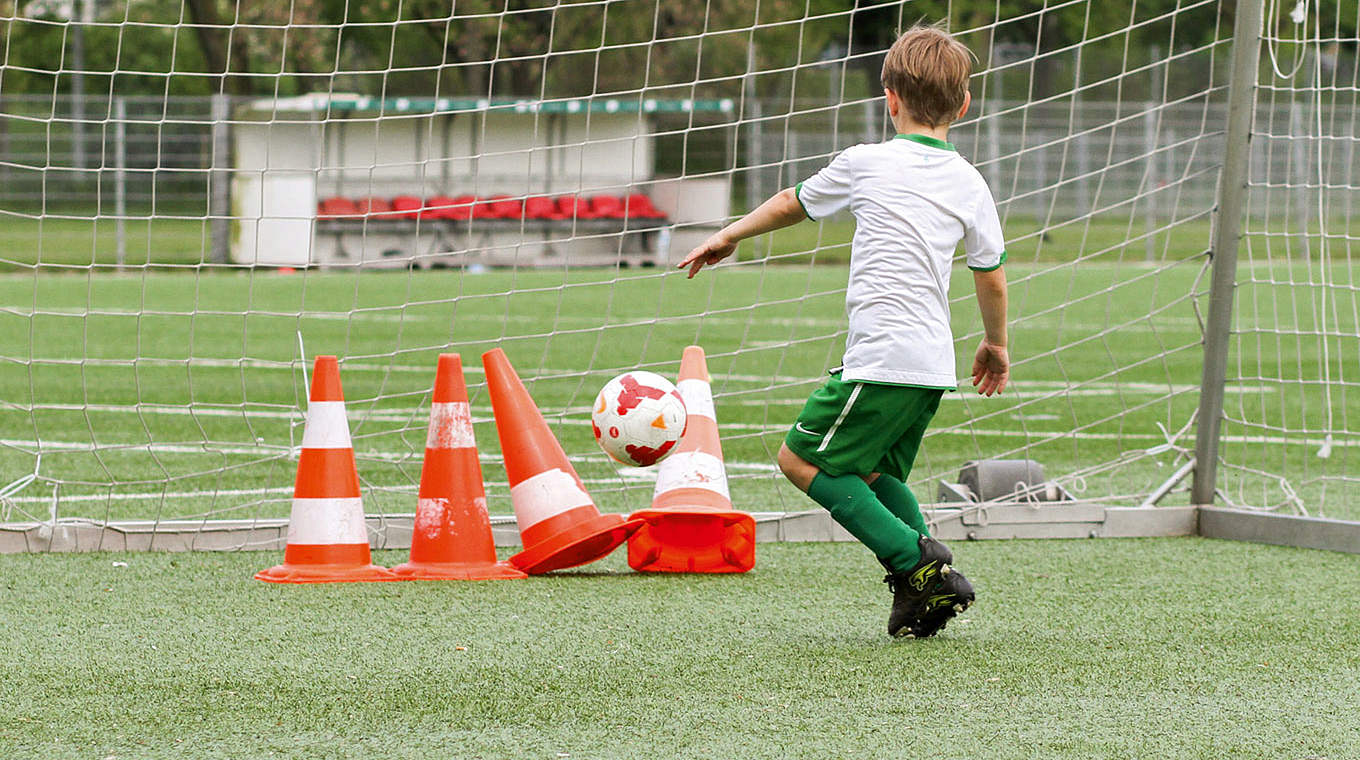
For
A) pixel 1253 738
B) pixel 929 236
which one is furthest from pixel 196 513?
pixel 1253 738

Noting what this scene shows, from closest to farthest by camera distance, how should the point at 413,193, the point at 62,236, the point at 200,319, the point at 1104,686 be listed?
the point at 1104,686
the point at 200,319
the point at 62,236
the point at 413,193

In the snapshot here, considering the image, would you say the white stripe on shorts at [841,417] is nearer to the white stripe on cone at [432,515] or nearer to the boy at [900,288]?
the boy at [900,288]

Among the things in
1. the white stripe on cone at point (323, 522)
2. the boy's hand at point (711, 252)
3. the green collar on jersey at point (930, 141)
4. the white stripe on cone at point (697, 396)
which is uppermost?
the green collar on jersey at point (930, 141)

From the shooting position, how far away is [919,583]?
4.07 metres

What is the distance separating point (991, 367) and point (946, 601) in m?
0.60

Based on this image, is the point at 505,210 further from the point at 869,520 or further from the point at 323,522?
the point at 869,520

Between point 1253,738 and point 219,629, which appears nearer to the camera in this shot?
→ point 1253,738

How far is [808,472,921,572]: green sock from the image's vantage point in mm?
4098

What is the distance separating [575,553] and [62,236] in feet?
64.1

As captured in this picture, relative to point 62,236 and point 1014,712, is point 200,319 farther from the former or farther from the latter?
point 1014,712

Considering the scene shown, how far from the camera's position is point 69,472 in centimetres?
680

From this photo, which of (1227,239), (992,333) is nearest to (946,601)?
(992,333)

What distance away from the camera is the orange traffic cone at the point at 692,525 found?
504 centimetres

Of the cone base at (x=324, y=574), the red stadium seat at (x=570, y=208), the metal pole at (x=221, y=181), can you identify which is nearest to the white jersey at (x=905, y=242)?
the cone base at (x=324, y=574)
